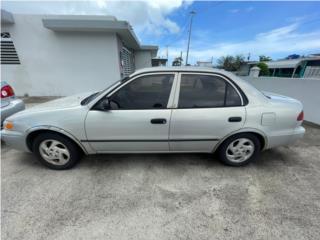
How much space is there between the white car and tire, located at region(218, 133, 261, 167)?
0.06 ft

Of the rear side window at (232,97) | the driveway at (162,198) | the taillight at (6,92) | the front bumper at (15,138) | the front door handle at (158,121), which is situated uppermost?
the rear side window at (232,97)

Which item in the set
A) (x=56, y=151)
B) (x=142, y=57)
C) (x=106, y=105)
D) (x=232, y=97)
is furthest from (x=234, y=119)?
(x=142, y=57)

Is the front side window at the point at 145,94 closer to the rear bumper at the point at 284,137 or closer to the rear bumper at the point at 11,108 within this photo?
the rear bumper at the point at 284,137

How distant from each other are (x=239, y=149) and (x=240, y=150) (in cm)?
3

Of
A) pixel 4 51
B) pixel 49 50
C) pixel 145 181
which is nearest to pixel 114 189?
pixel 145 181

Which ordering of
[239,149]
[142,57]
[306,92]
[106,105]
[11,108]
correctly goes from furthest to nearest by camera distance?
1. [142,57]
2. [306,92]
3. [11,108]
4. [239,149]
5. [106,105]

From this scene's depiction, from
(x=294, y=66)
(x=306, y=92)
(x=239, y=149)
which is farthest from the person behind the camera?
(x=294, y=66)

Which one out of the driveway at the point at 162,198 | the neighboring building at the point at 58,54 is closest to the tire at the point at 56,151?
the driveway at the point at 162,198

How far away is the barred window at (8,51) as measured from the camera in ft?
25.6

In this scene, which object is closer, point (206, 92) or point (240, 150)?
point (206, 92)

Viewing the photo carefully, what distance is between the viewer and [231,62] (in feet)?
130

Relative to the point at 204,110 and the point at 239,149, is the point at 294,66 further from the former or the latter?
the point at 204,110

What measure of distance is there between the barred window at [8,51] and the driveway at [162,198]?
7.65m

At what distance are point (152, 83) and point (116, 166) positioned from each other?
4.96 feet
